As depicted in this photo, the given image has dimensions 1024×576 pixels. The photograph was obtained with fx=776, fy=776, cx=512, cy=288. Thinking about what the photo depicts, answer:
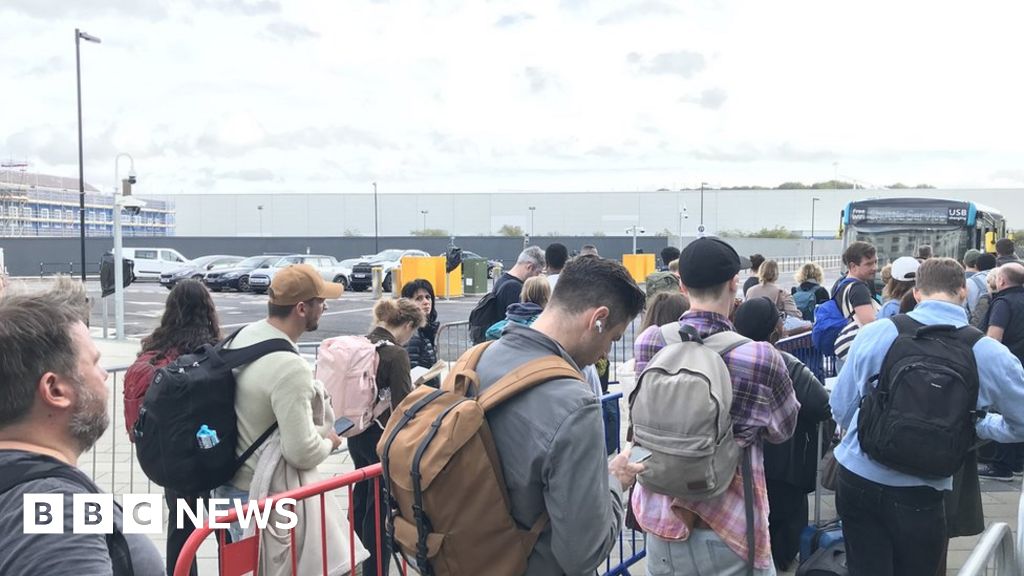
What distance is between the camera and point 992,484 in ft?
22.0

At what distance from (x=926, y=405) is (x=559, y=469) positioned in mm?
1997

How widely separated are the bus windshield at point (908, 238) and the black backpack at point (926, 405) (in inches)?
543

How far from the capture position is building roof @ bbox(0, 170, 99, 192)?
333ft

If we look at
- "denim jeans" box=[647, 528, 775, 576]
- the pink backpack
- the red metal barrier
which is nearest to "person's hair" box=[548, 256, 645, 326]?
"denim jeans" box=[647, 528, 775, 576]

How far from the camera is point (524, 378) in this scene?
2100mm

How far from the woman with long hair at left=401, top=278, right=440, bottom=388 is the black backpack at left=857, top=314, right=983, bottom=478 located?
2.60 meters

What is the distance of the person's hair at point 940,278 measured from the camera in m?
3.59

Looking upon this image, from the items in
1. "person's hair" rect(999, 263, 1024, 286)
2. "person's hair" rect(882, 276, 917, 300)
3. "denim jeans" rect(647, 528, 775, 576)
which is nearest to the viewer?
"denim jeans" rect(647, 528, 775, 576)

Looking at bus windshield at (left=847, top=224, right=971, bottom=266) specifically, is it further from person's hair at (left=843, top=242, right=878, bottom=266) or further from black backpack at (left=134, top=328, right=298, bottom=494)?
black backpack at (left=134, top=328, right=298, bottom=494)

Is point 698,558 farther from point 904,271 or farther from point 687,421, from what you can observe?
point 904,271

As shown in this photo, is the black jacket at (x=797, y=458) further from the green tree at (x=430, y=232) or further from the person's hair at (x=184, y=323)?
the green tree at (x=430, y=232)

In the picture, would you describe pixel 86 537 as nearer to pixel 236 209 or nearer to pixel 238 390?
pixel 238 390

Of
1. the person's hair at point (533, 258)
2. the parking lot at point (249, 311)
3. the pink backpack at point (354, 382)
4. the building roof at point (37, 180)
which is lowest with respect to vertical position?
the parking lot at point (249, 311)

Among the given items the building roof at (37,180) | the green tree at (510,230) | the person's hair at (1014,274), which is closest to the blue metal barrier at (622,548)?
the person's hair at (1014,274)
